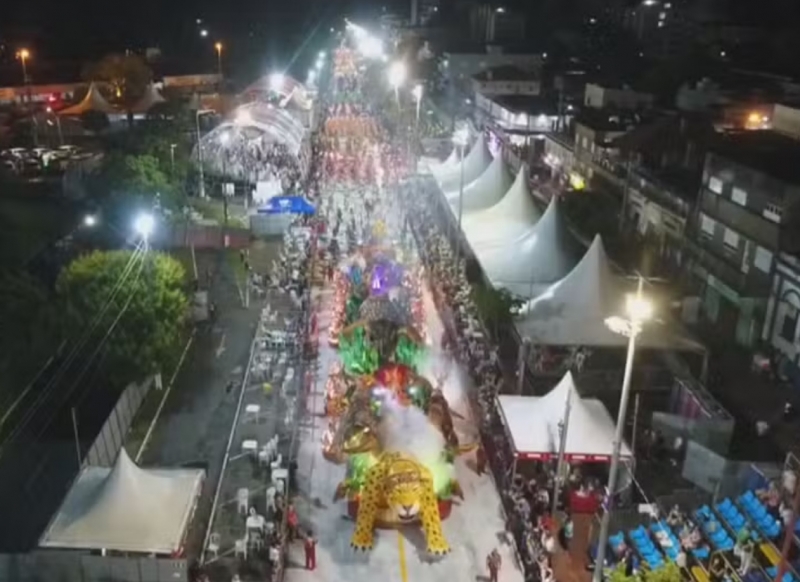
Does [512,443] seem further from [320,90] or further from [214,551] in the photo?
[320,90]

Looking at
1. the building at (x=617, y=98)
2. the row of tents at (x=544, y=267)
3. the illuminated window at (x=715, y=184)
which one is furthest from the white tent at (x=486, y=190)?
the building at (x=617, y=98)

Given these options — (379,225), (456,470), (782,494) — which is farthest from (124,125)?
(782,494)

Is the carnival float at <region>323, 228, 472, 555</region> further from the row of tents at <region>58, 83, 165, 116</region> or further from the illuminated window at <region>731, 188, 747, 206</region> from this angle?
the row of tents at <region>58, 83, 165, 116</region>

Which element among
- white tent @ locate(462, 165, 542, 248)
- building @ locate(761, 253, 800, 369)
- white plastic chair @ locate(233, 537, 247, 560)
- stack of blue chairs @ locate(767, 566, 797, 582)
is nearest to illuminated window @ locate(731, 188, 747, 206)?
building @ locate(761, 253, 800, 369)

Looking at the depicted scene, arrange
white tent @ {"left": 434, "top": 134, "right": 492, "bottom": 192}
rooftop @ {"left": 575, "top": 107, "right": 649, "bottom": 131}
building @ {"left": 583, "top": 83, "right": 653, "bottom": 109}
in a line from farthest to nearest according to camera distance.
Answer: building @ {"left": 583, "top": 83, "right": 653, "bottom": 109} < rooftop @ {"left": 575, "top": 107, "right": 649, "bottom": 131} < white tent @ {"left": 434, "top": 134, "right": 492, "bottom": 192}

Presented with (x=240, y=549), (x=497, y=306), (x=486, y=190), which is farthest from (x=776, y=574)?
(x=486, y=190)

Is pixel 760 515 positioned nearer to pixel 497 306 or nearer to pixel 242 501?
pixel 497 306
